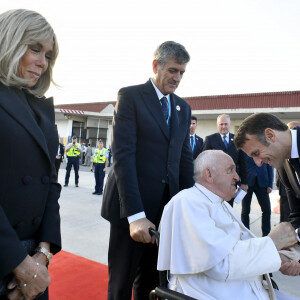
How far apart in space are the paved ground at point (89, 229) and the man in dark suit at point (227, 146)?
36.8 inches

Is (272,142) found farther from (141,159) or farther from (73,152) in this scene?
(73,152)

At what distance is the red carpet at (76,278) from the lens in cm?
224

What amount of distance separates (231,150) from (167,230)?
10.2 ft

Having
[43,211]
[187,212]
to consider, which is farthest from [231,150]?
[43,211]

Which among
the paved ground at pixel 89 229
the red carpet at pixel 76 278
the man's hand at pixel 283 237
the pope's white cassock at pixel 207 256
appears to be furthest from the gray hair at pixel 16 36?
the paved ground at pixel 89 229

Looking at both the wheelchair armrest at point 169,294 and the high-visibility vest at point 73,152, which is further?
the high-visibility vest at point 73,152

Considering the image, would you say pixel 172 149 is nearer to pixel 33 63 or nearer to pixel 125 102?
pixel 125 102

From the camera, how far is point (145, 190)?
1.61m

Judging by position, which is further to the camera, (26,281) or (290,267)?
(290,267)

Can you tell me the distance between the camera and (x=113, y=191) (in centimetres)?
167

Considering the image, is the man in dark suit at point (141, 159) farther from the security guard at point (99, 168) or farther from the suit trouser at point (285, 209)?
the security guard at point (99, 168)

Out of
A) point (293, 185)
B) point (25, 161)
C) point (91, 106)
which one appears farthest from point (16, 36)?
point (91, 106)

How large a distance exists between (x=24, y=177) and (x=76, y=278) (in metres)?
1.89

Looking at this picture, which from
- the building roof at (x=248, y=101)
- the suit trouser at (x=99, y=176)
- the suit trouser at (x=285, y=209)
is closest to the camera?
the suit trouser at (x=285, y=209)
